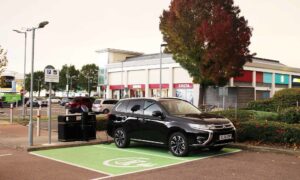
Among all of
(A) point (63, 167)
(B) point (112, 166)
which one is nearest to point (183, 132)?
(B) point (112, 166)

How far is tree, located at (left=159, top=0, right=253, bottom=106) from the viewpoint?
35781 millimetres

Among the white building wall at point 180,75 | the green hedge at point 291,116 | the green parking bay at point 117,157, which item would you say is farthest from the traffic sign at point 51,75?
the white building wall at point 180,75

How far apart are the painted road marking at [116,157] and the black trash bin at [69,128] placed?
1104 millimetres

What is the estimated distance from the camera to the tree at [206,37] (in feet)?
117

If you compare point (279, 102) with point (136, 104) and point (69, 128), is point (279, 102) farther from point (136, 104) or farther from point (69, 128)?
point (69, 128)

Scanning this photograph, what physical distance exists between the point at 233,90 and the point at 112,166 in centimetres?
4554

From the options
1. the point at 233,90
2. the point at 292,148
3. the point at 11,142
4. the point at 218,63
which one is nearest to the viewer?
the point at 292,148

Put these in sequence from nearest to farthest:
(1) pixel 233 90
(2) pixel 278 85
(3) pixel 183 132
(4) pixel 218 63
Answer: (3) pixel 183 132 → (4) pixel 218 63 → (1) pixel 233 90 → (2) pixel 278 85

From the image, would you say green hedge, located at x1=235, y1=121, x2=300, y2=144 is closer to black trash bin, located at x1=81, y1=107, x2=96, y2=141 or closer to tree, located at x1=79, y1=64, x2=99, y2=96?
black trash bin, located at x1=81, y1=107, x2=96, y2=141

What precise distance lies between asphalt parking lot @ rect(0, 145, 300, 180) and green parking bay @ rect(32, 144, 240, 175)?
16 cm

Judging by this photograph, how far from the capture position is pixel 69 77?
10956 centimetres

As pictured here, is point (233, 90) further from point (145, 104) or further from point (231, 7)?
point (145, 104)

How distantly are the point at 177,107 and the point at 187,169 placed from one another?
10.4 feet

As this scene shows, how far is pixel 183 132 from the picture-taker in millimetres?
10617
